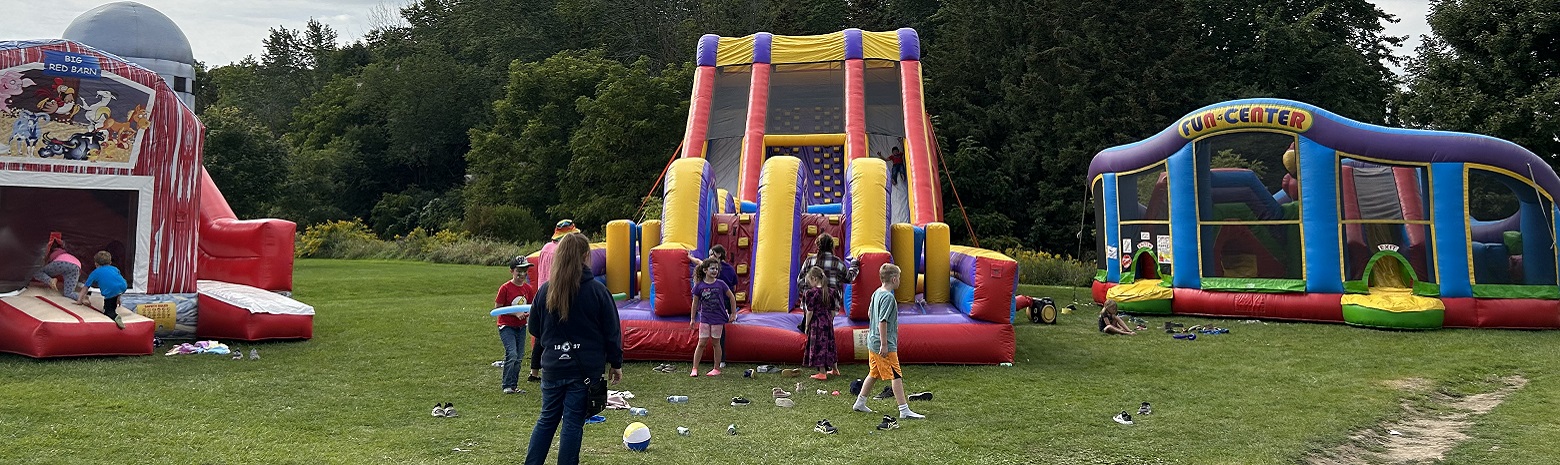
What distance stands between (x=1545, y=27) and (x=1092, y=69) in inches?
469

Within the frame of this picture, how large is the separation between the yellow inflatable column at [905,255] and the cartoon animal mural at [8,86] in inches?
336

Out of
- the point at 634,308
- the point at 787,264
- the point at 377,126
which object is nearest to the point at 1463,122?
the point at 787,264

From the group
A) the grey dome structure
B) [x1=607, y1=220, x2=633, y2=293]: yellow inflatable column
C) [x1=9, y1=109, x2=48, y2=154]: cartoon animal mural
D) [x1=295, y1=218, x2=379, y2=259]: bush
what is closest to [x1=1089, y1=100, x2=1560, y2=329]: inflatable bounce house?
[x1=607, y1=220, x2=633, y2=293]: yellow inflatable column

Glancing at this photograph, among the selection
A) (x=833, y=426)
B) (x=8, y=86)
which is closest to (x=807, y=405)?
(x=833, y=426)

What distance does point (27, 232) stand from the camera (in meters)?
12.6

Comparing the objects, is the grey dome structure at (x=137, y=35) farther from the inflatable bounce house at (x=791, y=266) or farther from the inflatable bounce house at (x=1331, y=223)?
the inflatable bounce house at (x=1331, y=223)

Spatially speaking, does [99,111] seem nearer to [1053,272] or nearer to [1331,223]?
[1331,223]

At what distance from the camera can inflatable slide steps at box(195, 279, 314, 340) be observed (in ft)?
37.6

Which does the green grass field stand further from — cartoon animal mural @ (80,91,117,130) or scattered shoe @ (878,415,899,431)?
cartoon animal mural @ (80,91,117,130)

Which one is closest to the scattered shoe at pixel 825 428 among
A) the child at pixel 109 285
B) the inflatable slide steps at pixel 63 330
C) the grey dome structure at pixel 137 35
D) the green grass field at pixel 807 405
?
the green grass field at pixel 807 405

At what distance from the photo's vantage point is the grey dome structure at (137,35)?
16.0 meters

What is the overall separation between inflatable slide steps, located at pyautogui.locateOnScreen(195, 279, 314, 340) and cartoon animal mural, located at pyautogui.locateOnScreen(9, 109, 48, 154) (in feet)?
6.87

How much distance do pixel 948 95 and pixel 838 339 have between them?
23.9 m

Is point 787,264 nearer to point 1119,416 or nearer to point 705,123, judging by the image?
point 1119,416
